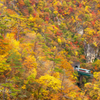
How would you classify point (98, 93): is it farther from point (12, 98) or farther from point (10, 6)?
point (10, 6)

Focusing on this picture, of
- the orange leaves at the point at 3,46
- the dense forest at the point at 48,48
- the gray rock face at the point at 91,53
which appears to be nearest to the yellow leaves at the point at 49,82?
the dense forest at the point at 48,48

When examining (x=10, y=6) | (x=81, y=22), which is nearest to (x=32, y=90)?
(x=10, y=6)

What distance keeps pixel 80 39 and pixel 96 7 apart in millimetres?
17590

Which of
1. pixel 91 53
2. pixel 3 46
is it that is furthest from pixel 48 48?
pixel 91 53

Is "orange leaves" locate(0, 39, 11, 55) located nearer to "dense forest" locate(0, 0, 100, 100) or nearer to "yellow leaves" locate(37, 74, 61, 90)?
"dense forest" locate(0, 0, 100, 100)

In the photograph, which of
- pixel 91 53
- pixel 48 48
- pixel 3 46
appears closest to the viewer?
pixel 3 46

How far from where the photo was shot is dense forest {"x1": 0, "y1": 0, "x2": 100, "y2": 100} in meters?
9.56

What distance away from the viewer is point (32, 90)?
998 centimetres

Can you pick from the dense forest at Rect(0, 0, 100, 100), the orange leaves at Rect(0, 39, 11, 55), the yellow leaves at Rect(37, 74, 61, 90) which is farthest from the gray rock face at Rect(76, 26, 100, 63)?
the orange leaves at Rect(0, 39, 11, 55)

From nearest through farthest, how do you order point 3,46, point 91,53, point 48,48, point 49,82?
point 3,46 → point 49,82 → point 48,48 → point 91,53

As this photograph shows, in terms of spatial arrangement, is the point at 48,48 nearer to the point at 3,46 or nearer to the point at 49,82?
the point at 49,82

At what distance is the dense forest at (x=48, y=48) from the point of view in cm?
956

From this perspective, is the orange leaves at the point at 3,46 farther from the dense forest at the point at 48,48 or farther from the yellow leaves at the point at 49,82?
the yellow leaves at the point at 49,82

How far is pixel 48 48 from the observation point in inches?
835
